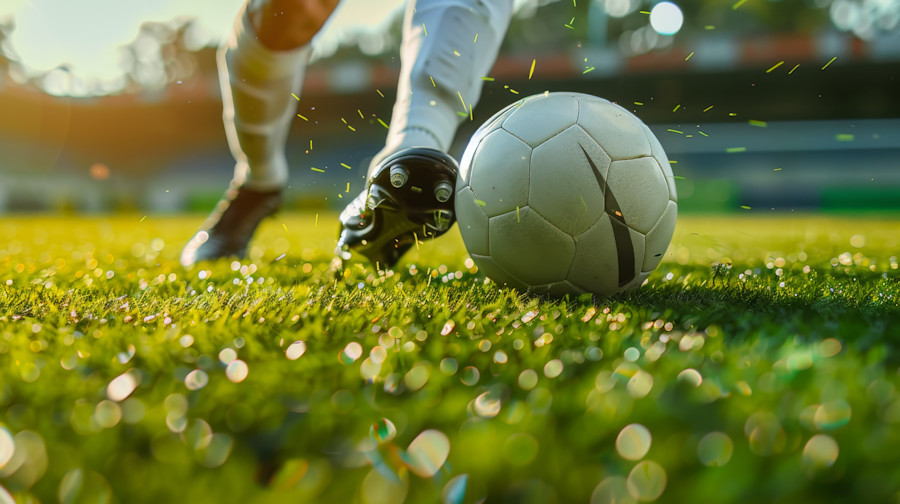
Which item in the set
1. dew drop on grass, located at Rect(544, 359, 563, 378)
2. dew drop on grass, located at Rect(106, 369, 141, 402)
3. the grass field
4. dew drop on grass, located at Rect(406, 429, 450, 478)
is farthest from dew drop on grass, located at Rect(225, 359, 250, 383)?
dew drop on grass, located at Rect(544, 359, 563, 378)

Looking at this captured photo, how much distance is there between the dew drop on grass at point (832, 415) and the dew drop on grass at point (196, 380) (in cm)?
85

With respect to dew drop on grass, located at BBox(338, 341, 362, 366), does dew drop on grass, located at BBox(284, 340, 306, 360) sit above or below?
below

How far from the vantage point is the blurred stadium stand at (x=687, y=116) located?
57.1 feet

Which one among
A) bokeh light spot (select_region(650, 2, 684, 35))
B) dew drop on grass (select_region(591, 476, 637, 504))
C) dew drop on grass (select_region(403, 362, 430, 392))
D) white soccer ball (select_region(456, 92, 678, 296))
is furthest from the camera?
bokeh light spot (select_region(650, 2, 684, 35))

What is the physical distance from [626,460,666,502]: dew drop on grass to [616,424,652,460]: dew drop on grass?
Result: 3cm

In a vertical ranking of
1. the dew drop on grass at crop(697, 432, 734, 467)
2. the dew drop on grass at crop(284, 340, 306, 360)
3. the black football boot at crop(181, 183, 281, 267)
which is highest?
the dew drop on grass at crop(697, 432, 734, 467)

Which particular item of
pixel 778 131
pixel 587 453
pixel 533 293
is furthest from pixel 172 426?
pixel 778 131

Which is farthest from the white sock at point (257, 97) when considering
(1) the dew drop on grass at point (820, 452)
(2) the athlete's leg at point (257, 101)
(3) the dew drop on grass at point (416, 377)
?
(1) the dew drop on grass at point (820, 452)

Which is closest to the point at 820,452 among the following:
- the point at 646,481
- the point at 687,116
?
the point at 646,481

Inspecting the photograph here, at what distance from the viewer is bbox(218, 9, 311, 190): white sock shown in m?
2.57

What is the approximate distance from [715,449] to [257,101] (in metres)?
2.55

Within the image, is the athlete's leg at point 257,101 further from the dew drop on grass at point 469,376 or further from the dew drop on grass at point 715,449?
the dew drop on grass at point 715,449

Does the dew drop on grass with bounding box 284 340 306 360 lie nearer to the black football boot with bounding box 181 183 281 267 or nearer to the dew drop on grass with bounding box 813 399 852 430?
the dew drop on grass with bounding box 813 399 852 430

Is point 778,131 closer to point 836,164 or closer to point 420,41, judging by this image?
point 836,164
